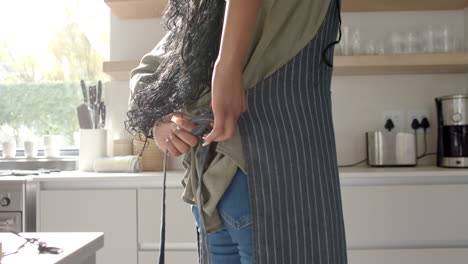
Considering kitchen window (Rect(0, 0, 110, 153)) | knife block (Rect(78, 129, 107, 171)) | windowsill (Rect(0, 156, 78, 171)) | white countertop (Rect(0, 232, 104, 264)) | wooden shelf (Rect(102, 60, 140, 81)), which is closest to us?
white countertop (Rect(0, 232, 104, 264))

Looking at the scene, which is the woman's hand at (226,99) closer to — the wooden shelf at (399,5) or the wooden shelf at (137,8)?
the wooden shelf at (137,8)

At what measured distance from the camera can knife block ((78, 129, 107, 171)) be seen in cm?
251

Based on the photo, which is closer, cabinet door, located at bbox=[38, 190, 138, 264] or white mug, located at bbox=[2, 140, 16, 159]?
cabinet door, located at bbox=[38, 190, 138, 264]

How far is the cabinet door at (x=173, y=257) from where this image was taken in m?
1.99

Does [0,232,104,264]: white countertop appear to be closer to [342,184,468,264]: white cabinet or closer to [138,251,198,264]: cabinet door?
[138,251,198,264]: cabinet door

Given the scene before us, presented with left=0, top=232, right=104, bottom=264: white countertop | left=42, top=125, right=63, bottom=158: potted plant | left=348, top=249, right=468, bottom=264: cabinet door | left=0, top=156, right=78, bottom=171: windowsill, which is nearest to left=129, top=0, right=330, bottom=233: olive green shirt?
left=0, top=232, right=104, bottom=264: white countertop

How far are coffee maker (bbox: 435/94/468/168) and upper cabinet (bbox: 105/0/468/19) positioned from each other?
56cm

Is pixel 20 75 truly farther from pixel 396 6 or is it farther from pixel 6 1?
pixel 396 6

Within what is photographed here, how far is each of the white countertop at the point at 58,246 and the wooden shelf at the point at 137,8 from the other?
1.77 metres

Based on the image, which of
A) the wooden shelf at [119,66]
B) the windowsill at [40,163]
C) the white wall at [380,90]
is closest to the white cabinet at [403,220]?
the white wall at [380,90]

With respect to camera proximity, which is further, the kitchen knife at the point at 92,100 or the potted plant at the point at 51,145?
the potted plant at the point at 51,145

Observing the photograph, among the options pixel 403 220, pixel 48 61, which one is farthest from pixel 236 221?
pixel 48 61

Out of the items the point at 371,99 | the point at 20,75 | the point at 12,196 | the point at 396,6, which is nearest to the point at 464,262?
the point at 371,99

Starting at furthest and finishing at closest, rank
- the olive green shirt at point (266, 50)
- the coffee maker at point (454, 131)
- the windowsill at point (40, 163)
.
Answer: the windowsill at point (40, 163)
the coffee maker at point (454, 131)
the olive green shirt at point (266, 50)
